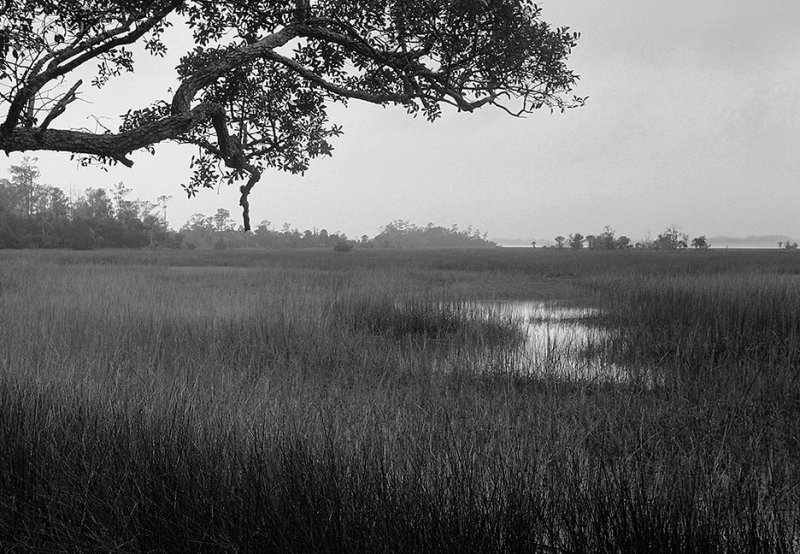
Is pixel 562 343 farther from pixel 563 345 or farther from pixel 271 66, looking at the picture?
pixel 271 66

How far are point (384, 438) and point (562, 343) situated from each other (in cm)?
432

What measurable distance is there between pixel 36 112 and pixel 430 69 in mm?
4290

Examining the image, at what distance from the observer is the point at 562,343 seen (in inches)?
255

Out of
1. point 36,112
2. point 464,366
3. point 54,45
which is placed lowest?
point 464,366

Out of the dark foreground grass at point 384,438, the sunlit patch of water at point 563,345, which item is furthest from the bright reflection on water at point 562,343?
the dark foreground grass at point 384,438

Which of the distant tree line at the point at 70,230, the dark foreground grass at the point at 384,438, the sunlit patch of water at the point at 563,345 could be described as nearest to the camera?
the dark foreground grass at the point at 384,438

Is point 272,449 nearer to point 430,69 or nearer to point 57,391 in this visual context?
point 57,391

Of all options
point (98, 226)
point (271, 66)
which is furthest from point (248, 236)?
point (271, 66)

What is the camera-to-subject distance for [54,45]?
5496 mm

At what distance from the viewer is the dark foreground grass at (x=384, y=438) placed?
1.86 meters

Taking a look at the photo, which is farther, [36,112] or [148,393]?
[36,112]

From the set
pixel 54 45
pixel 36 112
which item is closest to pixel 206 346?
pixel 36 112

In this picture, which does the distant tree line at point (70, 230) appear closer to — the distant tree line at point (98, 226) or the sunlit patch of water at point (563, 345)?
the distant tree line at point (98, 226)

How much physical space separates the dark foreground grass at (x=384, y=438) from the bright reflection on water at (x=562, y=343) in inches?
8.6
